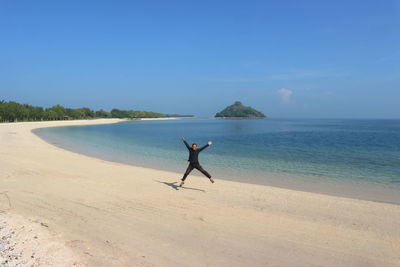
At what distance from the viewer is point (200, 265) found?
4.95 metres

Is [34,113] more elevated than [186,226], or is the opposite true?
[34,113]

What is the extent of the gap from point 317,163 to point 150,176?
1327 centimetres

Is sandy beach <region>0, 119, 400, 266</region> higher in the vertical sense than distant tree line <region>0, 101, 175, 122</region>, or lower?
lower

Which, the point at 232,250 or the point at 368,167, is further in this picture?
the point at 368,167

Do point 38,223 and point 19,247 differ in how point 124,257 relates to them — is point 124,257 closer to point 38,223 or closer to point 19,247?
point 19,247

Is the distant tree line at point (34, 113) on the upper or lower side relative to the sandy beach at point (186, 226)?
upper

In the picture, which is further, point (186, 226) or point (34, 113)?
point (34, 113)

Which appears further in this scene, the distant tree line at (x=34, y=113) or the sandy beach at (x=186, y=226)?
the distant tree line at (x=34, y=113)

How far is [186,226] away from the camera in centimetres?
679

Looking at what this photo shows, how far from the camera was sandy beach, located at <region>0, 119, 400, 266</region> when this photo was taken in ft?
17.0

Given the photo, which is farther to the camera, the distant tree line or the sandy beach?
the distant tree line

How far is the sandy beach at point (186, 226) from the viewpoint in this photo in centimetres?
517

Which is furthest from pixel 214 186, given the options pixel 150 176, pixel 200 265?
pixel 200 265

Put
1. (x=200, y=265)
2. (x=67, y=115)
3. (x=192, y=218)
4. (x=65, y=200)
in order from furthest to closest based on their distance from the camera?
(x=67, y=115) < (x=65, y=200) < (x=192, y=218) < (x=200, y=265)
